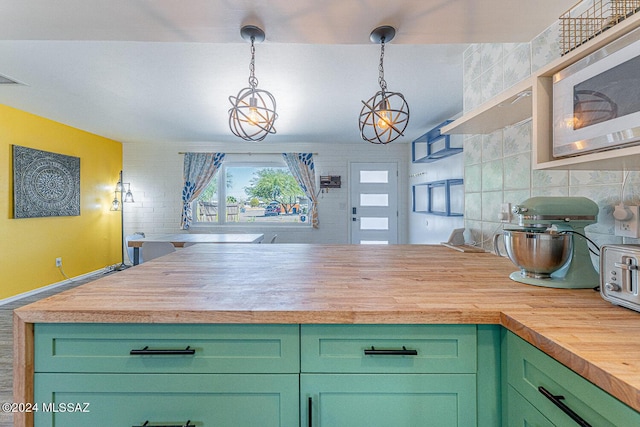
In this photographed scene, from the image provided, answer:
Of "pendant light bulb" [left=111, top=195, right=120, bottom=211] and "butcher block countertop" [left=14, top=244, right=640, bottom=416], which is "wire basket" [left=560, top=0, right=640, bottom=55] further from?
"pendant light bulb" [left=111, top=195, right=120, bottom=211]

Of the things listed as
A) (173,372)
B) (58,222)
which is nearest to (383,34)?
(173,372)

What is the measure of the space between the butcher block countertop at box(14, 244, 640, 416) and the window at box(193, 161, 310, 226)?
13.5 feet

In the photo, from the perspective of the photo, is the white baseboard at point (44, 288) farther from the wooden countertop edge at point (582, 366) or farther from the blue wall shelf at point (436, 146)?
the blue wall shelf at point (436, 146)

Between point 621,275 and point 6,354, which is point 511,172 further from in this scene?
point 6,354

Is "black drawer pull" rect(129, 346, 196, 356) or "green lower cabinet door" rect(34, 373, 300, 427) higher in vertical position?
"black drawer pull" rect(129, 346, 196, 356)

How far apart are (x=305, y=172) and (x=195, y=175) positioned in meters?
2.00

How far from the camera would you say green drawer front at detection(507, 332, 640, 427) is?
54cm

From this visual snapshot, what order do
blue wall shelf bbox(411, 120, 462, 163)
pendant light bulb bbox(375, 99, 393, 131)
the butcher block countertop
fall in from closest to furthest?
the butcher block countertop → pendant light bulb bbox(375, 99, 393, 131) → blue wall shelf bbox(411, 120, 462, 163)

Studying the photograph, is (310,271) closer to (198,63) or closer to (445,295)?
(445,295)

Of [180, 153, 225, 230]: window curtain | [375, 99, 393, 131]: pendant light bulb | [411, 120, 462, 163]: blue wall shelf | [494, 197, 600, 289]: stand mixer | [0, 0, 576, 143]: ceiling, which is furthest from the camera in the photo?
[180, 153, 225, 230]: window curtain

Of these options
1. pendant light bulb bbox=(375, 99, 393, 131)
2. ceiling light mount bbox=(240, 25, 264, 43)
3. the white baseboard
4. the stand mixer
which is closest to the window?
the white baseboard

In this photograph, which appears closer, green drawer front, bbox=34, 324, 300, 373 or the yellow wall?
green drawer front, bbox=34, 324, 300, 373

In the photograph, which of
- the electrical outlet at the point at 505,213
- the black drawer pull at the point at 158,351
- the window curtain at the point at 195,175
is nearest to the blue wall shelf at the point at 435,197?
the electrical outlet at the point at 505,213

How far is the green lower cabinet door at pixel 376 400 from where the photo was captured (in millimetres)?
848
